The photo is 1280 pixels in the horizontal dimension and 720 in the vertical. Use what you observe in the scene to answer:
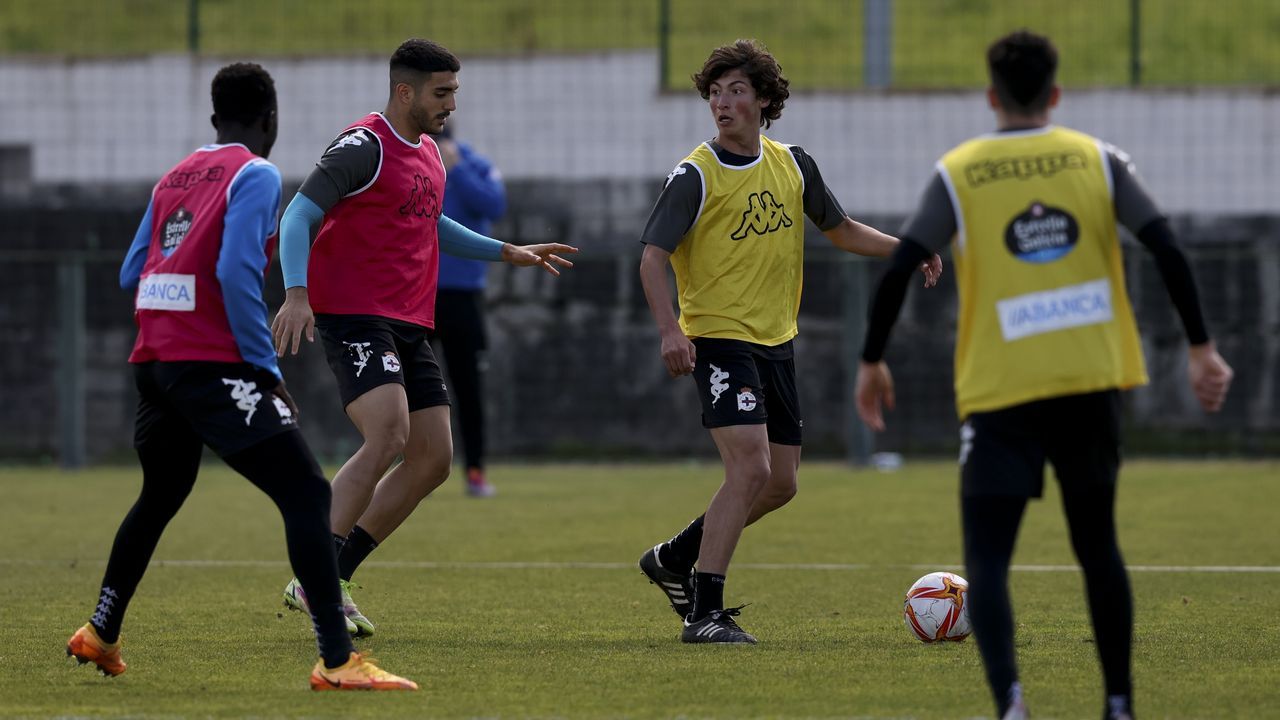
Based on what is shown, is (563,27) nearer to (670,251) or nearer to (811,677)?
(670,251)

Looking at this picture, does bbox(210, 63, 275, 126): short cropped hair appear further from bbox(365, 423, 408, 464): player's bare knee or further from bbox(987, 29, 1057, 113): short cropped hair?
bbox(987, 29, 1057, 113): short cropped hair

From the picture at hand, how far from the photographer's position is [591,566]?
9312mm

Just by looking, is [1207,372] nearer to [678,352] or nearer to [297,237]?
[678,352]

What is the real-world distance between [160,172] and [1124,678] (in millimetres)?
14875

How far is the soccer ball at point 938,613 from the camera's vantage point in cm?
647

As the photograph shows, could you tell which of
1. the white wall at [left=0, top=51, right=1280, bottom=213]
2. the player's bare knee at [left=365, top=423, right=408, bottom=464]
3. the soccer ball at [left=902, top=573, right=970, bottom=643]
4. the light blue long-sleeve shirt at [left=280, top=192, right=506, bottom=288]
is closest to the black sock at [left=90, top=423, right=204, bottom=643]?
the light blue long-sleeve shirt at [left=280, top=192, right=506, bottom=288]

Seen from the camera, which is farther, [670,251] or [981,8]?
[981,8]

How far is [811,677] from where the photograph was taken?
567 centimetres

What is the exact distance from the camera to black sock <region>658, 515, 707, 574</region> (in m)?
7.10

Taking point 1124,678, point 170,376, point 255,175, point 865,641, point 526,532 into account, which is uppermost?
point 255,175

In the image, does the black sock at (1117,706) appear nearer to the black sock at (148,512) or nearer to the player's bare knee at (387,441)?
the black sock at (148,512)

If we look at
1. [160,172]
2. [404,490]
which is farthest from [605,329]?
[404,490]

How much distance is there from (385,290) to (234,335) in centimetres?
157

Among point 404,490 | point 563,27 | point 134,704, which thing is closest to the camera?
point 134,704
